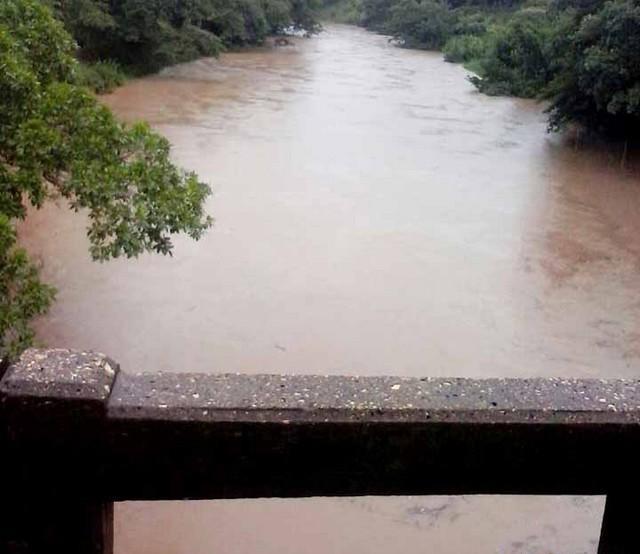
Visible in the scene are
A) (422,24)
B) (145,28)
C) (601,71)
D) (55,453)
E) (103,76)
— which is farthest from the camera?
(422,24)

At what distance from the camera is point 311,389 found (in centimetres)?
160

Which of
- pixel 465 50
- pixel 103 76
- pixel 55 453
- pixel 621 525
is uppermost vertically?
pixel 55 453

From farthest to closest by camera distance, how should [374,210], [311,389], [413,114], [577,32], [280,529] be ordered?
[413,114], [577,32], [374,210], [280,529], [311,389]

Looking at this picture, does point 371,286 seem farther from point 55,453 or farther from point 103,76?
point 103,76

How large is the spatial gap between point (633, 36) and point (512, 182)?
10.9 ft

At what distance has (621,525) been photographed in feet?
5.71

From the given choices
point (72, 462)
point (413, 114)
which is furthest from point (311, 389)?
point (413, 114)

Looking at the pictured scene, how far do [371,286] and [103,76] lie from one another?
526 inches

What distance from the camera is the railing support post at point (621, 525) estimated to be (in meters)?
1.70

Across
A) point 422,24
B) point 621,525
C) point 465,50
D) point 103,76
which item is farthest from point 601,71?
point 422,24

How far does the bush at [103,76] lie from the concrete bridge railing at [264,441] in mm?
18635

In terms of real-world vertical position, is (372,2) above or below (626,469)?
below

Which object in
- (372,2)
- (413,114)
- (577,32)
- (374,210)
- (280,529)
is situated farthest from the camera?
(372,2)

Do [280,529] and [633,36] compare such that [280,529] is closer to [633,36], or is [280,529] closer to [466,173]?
[466,173]
